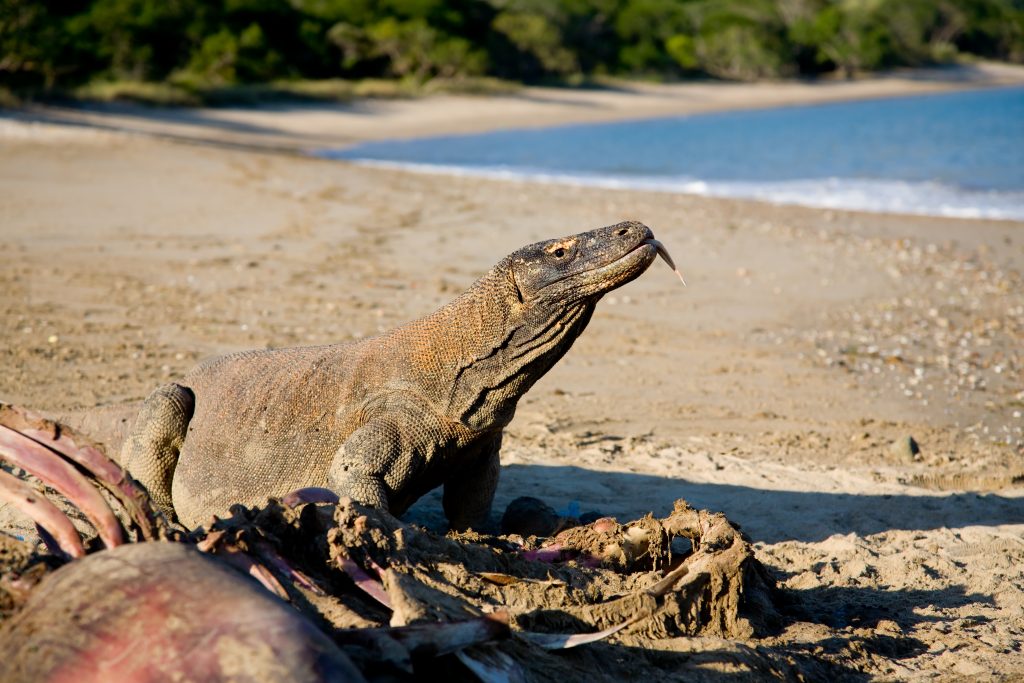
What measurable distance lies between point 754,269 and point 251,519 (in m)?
10.8

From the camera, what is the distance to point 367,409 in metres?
4.81

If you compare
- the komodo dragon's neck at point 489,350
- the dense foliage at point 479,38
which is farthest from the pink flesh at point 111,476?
the dense foliage at point 479,38

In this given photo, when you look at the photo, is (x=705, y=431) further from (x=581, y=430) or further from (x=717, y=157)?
(x=717, y=157)

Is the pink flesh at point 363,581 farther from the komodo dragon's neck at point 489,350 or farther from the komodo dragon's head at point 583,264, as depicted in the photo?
the komodo dragon's head at point 583,264

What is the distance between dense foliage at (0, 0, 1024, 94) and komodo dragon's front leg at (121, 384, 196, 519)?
99.3ft

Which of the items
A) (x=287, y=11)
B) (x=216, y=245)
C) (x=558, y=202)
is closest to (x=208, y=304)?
(x=216, y=245)

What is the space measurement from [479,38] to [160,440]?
182 ft

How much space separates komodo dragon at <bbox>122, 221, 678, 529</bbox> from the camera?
4555 millimetres

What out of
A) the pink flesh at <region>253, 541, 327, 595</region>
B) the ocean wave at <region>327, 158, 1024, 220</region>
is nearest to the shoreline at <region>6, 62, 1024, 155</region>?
the ocean wave at <region>327, 158, 1024, 220</region>

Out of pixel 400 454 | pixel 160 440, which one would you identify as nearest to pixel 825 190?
pixel 160 440

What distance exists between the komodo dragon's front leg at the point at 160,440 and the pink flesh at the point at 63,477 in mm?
2440

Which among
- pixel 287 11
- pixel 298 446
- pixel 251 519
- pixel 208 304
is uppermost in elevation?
pixel 287 11

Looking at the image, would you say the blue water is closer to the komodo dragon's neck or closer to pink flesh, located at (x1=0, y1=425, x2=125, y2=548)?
the komodo dragon's neck

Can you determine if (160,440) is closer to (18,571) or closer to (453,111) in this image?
(18,571)
